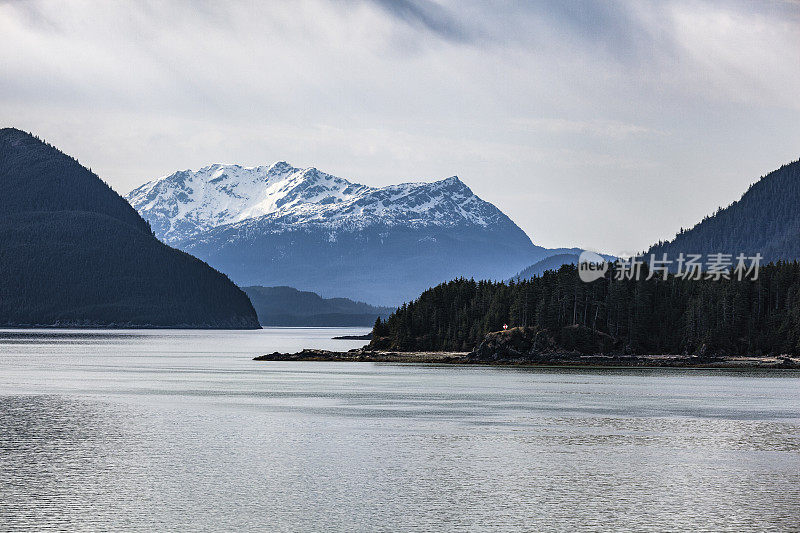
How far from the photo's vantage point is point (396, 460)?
63.6 m

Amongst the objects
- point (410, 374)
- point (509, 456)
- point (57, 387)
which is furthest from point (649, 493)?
point (410, 374)

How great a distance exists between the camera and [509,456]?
6569 centimetres

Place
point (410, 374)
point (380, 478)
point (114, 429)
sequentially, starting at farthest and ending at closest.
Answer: point (410, 374) < point (114, 429) < point (380, 478)

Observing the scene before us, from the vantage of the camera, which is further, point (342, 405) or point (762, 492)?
point (342, 405)

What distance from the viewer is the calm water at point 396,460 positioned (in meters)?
46.3

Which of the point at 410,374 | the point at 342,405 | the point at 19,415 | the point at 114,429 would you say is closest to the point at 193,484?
the point at 114,429

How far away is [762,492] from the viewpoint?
5266cm

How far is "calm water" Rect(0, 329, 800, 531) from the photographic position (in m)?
46.3

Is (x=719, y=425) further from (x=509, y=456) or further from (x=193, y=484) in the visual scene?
(x=193, y=484)

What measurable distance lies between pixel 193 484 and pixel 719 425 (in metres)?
51.7

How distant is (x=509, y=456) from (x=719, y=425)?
29.9 meters

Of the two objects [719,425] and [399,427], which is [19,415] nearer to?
[399,427]

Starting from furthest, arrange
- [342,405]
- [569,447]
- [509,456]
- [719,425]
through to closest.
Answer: [342,405] < [719,425] < [569,447] < [509,456]

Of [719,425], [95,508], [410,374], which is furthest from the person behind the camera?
[410,374]
